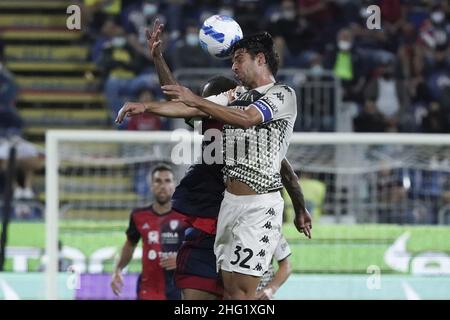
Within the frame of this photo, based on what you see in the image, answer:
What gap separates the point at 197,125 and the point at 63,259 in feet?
11.4

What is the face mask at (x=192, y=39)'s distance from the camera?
49.2ft

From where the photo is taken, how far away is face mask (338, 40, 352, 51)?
1546 centimetres

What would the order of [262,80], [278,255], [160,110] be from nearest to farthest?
[160,110], [262,80], [278,255]

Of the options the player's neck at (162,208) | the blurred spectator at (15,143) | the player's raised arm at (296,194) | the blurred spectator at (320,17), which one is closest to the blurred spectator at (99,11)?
the blurred spectator at (15,143)

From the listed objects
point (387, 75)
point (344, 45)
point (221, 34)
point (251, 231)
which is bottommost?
point (251, 231)

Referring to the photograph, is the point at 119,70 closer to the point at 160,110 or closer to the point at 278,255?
the point at 278,255

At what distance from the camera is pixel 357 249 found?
11148 mm

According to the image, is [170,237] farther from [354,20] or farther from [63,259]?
[354,20]

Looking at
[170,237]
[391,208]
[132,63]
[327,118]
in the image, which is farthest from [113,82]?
[170,237]

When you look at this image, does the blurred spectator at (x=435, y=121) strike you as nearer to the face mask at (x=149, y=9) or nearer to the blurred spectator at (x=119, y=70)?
the blurred spectator at (x=119, y=70)

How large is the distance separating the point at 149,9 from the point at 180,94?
31.5 ft

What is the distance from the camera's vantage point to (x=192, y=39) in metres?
15.0

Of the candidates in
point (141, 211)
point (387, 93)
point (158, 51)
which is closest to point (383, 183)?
point (387, 93)

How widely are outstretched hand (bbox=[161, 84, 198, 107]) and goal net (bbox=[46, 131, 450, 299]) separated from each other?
351cm
